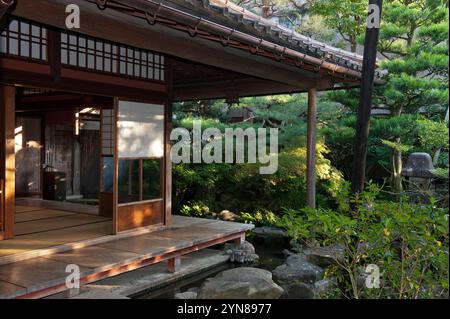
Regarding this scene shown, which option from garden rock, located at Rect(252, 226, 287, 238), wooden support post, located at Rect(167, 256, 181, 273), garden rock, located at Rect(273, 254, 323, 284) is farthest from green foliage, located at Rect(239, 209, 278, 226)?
wooden support post, located at Rect(167, 256, 181, 273)

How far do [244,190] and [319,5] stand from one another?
5220 mm

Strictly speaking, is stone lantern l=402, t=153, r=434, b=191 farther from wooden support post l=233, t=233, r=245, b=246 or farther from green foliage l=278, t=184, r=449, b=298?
wooden support post l=233, t=233, r=245, b=246

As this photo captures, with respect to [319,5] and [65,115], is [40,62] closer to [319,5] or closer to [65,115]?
[65,115]

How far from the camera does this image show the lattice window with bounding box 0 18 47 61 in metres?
4.93

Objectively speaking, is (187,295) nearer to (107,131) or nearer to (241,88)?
(107,131)

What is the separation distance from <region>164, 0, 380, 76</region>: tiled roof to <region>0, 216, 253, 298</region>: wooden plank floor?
295cm

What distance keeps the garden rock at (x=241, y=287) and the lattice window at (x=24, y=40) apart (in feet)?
11.7

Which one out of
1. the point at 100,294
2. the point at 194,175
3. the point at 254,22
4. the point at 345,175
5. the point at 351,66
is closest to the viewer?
the point at 100,294

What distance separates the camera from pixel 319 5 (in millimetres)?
10992

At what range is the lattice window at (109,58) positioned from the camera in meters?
5.68

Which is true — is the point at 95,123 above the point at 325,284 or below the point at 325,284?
above

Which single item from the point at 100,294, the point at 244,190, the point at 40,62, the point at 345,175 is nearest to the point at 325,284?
the point at 100,294

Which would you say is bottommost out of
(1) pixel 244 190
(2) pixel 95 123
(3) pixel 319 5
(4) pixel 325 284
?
(4) pixel 325 284

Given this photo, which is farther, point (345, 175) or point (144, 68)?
point (345, 175)
